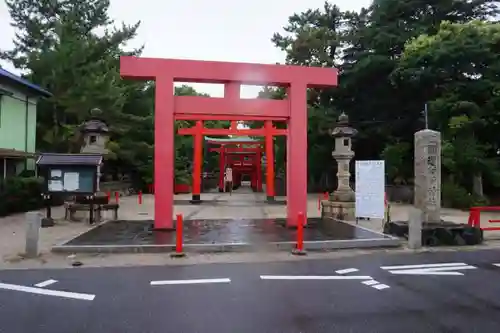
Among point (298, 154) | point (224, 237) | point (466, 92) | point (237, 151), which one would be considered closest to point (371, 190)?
point (298, 154)

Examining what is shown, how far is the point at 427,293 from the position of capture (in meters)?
6.47

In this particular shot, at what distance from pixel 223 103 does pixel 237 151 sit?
2390 centimetres

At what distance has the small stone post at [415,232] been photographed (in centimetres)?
1039

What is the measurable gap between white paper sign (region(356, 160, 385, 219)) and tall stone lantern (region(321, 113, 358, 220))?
2.95 metres

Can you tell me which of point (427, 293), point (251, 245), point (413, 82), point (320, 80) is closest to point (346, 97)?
point (413, 82)

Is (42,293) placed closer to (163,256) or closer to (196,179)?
(163,256)

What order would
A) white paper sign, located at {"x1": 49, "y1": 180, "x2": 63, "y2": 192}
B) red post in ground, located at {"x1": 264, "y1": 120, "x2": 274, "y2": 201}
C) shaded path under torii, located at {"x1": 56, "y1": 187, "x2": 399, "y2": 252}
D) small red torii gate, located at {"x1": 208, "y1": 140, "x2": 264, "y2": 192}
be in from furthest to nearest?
small red torii gate, located at {"x1": 208, "y1": 140, "x2": 264, "y2": 192} → red post in ground, located at {"x1": 264, "y1": 120, "x2": 274, "y2": 201} → white paper sign, located at {"x1": 49, "y1": 180, "x2": 63, "y2": 192} → shaded path under torii, located at {"x1": 56, "y1": 187, "x2": 399, "y2": 252}

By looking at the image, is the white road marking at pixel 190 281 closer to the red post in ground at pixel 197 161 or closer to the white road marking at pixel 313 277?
the white road marking at pixel 313 277

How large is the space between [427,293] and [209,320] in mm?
3462

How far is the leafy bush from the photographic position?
16.5 metres

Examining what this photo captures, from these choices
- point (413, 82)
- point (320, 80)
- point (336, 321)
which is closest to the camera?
point (336, 321)

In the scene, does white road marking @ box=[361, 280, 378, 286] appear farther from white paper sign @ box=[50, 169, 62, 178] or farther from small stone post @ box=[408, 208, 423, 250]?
white paper sign @ box=[50, 169, 62, 178]

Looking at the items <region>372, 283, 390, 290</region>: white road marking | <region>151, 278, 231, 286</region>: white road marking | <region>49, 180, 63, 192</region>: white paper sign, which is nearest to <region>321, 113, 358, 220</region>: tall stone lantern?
<region>372, 283, 390, 290</region>: white road marking

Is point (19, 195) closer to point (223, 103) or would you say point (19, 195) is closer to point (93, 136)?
point (93, 136)
